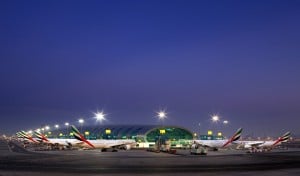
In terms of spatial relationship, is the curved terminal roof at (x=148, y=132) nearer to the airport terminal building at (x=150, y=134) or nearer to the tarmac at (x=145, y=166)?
the airport terminal building at (x=150, y=134)

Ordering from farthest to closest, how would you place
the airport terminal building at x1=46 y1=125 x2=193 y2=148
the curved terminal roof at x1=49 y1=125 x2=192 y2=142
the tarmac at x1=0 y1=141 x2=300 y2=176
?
1. the curved terminal roof at x1=49 y1=125 x2=192 y2=142
2. the airport terminal building at x1=46 y1=125 x2=193 y2=148
3. the tarmac at x1=0 y1=141 x2=300 y2=176

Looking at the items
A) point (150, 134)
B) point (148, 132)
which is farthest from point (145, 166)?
point (150, 134)

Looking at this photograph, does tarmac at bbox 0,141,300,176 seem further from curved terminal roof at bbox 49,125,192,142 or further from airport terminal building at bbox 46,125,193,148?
curved terminal roof at bbox 49,125,192,142

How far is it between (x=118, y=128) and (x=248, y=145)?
66.0m

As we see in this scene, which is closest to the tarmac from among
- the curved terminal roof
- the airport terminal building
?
the airport terminal building

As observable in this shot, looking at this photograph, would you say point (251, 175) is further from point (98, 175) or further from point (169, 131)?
point (169, 131)

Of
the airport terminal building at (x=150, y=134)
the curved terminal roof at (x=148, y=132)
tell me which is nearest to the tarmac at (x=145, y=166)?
the airport terminal building at (x=150, y=134)

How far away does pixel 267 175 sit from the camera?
37938mm

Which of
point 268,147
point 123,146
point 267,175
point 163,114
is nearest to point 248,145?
point 268,147

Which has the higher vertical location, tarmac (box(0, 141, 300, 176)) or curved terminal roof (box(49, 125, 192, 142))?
curved terminal roof (box(49, 125, 192, 142))

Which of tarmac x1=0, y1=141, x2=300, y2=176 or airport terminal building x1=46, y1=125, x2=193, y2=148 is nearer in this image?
tarmac x1=0, y1=141, x2=300, y2=176

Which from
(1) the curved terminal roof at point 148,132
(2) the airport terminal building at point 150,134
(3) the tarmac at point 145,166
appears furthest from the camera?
(1) the curved terminal roof at point 148,132

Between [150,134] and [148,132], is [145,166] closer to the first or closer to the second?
[148,132]

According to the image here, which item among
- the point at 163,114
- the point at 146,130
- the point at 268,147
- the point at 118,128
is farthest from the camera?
the point at 118,128
